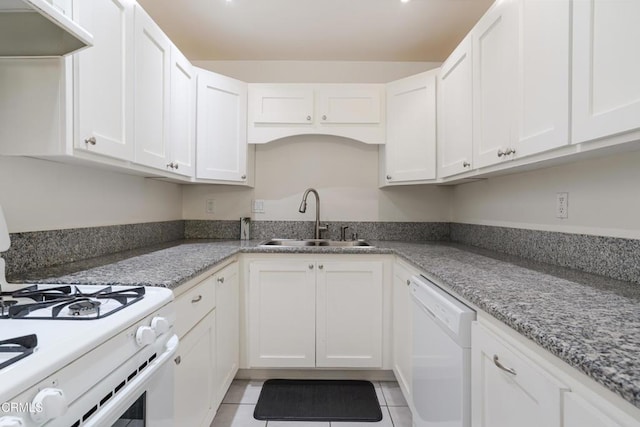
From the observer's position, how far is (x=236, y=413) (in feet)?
5.88

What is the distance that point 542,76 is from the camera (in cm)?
111

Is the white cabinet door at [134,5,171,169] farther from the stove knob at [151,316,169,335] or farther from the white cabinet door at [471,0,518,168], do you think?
the white cabinet door at [471,0,518,168]

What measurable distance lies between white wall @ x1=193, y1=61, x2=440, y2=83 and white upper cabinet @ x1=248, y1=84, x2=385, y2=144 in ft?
1.14

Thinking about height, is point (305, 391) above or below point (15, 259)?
below

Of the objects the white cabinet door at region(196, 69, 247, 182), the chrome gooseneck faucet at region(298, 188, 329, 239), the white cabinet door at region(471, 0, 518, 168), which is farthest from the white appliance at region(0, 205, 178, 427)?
the chrome gooseneck faucet at region(298, 188, 329, 239)

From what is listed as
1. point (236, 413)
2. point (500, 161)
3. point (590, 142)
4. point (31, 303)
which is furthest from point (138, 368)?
point (500, 161)

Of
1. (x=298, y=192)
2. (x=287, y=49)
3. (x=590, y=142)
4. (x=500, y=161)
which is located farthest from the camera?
(x=298, y=192)

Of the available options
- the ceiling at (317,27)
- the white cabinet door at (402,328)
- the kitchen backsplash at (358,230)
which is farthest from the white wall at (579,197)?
the ceiling at (317,27)

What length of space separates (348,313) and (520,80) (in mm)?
1530

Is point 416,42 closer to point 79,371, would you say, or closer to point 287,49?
point 287,49

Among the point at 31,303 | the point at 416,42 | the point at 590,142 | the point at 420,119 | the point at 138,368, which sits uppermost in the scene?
the point at 416,42

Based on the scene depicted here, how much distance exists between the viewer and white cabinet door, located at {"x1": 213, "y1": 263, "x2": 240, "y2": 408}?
166cm

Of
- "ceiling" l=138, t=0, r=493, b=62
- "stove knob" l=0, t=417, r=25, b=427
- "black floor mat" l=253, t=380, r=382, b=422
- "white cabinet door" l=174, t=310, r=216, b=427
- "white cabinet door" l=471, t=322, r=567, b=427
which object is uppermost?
"ceiling" l=138, t=0, r=493, b=62

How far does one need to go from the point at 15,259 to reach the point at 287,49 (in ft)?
6.93
